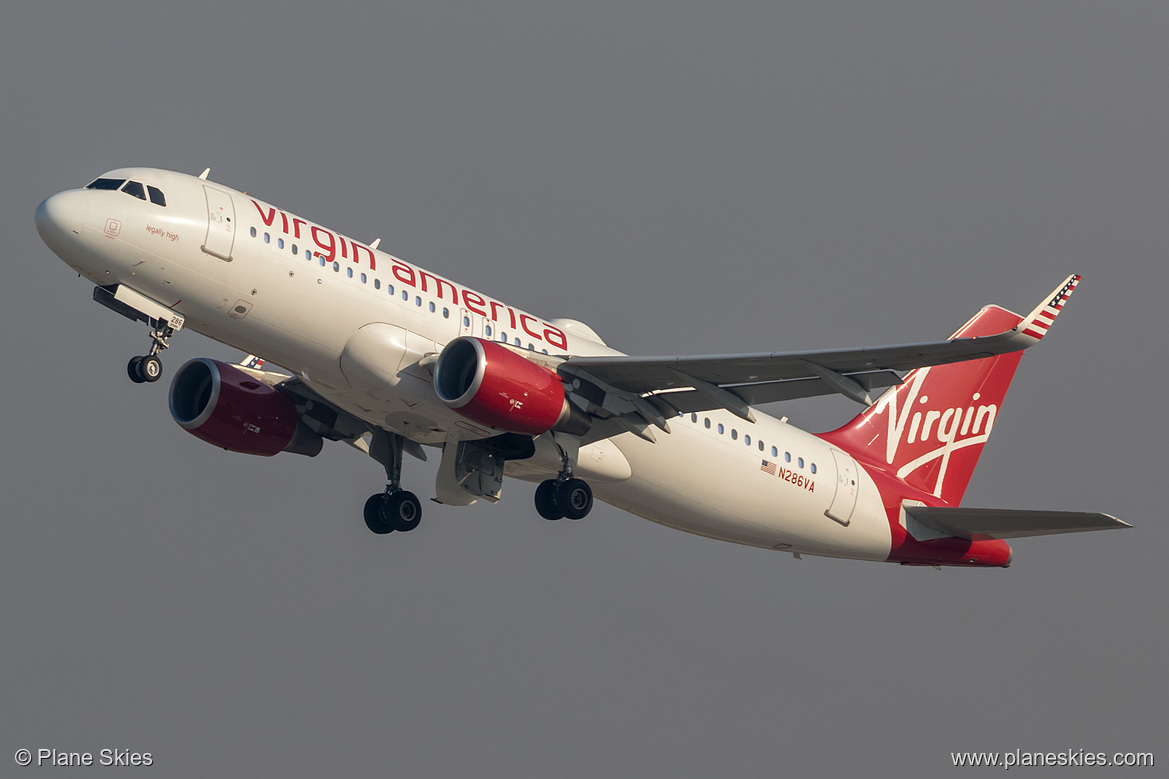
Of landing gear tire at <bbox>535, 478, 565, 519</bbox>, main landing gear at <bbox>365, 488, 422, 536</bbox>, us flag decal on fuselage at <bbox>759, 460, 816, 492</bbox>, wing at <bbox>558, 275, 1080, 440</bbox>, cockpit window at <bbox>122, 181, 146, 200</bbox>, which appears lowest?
landing gear tire at <bbox>535, 478, 565, 519</bbox>

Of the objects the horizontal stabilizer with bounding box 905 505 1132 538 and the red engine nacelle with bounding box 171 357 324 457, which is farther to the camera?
the red engine nacelle with bounding box 171 357 324 457

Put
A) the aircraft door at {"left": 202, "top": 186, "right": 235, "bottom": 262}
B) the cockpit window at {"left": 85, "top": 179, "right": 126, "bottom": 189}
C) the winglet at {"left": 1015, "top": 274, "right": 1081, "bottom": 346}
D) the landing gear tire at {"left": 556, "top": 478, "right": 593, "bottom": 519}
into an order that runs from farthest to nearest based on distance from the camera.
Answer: the landing gear tire at {"left": 556, "top": 478, "right": 593, "bottom": 519} → the cockpit window at {"left": 85, "top": 179, "right": 126, "bottom": 189} → the aircraft door at {"left": 202, "top": 186, "right": 235, "bottom": 262} → the winglet at {"left": 1015, "top": 274, "right": 1081, "bottom": 346}

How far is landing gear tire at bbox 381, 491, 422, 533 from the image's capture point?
119 feet

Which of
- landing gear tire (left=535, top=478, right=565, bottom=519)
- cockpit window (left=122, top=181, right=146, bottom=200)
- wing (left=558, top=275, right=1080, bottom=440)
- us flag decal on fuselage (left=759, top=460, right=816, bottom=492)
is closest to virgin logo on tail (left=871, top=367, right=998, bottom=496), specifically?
us flag decal on fuselage (left=759, top=460, right=816, bottom=492)

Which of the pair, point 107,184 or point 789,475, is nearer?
point 107,184

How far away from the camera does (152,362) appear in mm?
28641

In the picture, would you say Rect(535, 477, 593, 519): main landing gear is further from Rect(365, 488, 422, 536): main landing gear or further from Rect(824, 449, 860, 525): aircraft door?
Rect(824, 449, 860, 525): aircraft door

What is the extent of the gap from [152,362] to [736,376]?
12265 millimetres

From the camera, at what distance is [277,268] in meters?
29.1

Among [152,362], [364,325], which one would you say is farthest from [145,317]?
[364,325]

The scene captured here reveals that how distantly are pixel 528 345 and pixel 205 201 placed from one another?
7848 millimetres

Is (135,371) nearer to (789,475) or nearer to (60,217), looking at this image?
(60,217)

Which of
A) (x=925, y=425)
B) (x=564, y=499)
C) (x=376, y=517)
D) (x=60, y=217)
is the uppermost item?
(x=925, y=425)

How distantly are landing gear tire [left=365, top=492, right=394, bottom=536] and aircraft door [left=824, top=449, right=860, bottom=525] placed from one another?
37.2ft
